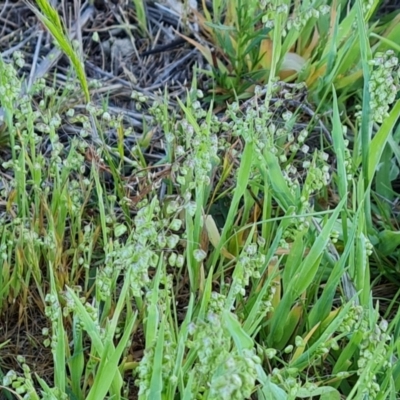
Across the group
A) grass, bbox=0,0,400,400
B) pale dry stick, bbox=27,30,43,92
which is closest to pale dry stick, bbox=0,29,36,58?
pale dry stick, bbox=27,30,43,92

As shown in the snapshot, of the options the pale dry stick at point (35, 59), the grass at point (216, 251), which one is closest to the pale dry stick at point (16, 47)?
the pale dry stick at point (35, 59)

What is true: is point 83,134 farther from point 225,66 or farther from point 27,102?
point 225,66

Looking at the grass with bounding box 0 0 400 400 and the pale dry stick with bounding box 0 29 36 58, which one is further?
the pale dry stick with bounding box 0 29 36 58

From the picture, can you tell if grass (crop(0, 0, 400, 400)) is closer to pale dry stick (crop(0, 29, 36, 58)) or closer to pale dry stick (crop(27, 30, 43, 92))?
pale dry stick (crop(27, 30, 43, 92))

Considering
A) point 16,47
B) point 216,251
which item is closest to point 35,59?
point 16,47

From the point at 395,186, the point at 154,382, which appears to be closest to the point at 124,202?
the point at 154,382

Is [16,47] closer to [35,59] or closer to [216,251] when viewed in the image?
[35,59]

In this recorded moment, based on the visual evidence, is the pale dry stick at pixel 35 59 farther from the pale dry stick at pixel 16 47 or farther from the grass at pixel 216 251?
the grass at pixel 216 251

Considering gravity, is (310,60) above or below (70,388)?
above
